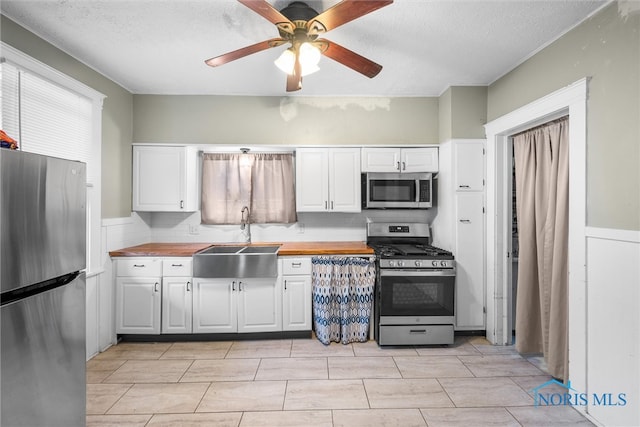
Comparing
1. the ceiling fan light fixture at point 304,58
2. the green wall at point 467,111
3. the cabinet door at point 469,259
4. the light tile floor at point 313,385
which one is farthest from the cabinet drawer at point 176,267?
the green wall at point 467,111

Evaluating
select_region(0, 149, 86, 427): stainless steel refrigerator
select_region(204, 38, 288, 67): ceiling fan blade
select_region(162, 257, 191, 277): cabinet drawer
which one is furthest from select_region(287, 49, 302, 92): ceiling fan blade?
select_region(162, 257, 191, 277): cabinet drawer

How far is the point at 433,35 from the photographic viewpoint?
2264 millimetres

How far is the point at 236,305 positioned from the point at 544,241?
276cm

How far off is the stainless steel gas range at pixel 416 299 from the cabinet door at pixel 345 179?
0.74m

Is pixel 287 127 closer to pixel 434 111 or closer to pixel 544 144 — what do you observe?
pixel 434 111

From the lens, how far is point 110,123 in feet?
10.0

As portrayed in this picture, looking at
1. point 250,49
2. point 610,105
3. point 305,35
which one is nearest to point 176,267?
point 250,49

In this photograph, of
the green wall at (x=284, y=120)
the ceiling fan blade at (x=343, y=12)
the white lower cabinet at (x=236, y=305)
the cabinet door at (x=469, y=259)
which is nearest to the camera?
the ceiling fan blade at (x=343, y=12)

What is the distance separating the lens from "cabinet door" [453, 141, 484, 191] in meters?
3.16

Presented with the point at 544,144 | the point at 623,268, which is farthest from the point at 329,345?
the point at 544,144

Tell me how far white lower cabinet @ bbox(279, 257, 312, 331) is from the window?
1.72 metres

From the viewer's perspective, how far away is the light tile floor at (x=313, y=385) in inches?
78.7

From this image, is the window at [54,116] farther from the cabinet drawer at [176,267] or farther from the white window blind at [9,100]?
the cabinet drawer at [176,267]
